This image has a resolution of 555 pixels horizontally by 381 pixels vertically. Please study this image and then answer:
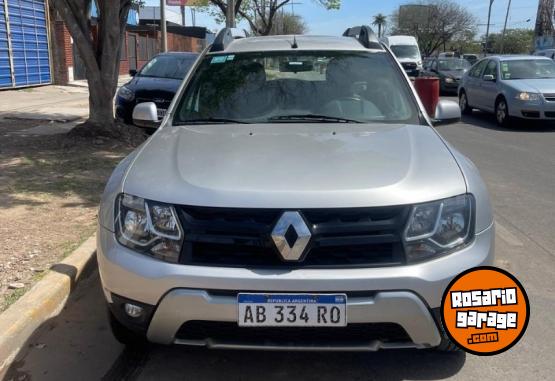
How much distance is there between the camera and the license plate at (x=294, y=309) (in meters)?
2.56

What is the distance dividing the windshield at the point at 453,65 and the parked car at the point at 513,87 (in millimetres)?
7119

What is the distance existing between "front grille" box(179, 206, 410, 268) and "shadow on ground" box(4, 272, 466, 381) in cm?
76

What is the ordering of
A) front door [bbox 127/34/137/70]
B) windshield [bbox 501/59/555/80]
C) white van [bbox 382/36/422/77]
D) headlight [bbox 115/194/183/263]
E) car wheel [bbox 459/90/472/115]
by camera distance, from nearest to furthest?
headlight [bbox 115/194/183/263] < windshield [bbox 501/59/555/80] < car wheel [bbox 459/90/472/115] < white van [bbox 382/36/422/77] < front door [bbox 127/34/137/70]

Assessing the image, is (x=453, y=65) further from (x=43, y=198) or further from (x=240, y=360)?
(x=240, y=360)

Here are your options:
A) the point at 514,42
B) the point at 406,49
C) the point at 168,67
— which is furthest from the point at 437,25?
the point at 168,67

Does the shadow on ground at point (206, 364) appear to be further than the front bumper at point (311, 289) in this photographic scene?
Yes

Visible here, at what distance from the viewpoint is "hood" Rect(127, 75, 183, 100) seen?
401 inches

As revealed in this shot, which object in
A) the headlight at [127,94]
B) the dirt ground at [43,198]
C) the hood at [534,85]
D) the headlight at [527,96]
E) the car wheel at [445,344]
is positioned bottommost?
the dirt ground at [43,198]

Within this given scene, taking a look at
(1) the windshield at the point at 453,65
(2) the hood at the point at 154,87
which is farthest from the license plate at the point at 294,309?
(1) the windshield at the point at 453,65

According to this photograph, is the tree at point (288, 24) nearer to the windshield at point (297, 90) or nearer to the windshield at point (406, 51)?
the windshield at point (406, 51)

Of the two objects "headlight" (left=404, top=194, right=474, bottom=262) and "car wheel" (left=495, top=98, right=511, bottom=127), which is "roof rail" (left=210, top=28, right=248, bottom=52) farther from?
"car wheel" (left=495, top=98, right=511, bottom=127)

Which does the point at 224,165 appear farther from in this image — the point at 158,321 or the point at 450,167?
the point at 450,167

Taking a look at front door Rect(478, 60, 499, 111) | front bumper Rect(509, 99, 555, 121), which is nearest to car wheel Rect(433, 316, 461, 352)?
front bumper Rect(509, 99, 555, 121)

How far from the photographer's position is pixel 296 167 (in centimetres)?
292
